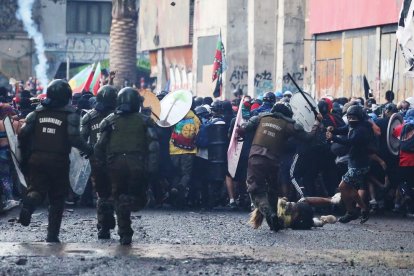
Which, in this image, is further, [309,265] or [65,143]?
[65,143]

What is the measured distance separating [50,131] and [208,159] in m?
6.31

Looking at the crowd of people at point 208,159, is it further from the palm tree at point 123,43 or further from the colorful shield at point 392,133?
the palm tree at point 123,43

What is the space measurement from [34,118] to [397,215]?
6.86 metres

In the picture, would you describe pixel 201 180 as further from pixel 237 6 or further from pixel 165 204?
pixel 237 6

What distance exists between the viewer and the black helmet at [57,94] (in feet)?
42.3

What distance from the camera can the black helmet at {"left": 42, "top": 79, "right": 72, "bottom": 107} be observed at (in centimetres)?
1290

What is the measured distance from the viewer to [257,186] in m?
15.1

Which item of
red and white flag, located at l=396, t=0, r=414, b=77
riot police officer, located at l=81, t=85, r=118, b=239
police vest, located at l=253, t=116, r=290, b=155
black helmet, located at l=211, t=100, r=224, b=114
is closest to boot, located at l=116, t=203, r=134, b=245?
riot police officer, located at l=81, t=85, r=118, b=239

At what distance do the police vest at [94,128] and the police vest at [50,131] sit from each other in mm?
1050

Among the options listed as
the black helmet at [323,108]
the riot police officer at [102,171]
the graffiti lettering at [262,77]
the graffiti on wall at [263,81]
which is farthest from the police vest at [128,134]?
the graffiti lettering at [262,77]

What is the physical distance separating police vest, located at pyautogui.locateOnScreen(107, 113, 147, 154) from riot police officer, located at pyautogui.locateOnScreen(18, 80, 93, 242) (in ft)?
1.05

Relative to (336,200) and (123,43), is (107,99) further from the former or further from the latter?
(123,43)

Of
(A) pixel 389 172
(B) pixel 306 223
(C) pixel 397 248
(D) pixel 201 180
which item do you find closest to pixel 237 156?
(D) pixel 201 180

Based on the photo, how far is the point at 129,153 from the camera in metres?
12.9
